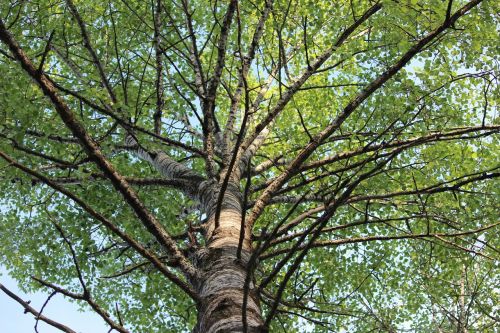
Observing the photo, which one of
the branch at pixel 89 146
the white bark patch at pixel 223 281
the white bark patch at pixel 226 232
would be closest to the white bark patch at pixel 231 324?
the white bark patch at pixel 223 281

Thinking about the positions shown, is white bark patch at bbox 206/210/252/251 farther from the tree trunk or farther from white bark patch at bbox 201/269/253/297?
white bark patch at bbox 201/269/253/297

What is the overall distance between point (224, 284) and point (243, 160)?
286 cm

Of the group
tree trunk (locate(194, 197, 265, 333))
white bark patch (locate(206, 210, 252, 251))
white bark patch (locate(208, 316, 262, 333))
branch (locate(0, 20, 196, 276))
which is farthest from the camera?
white bark patch (locate(206, 210, 252, 251))

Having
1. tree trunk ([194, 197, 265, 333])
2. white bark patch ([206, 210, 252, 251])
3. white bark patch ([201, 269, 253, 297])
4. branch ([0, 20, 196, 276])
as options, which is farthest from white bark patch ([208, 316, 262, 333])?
white bark patch ([206, 210, 252, 251])

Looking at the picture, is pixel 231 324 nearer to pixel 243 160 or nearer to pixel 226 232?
pixel 226 232

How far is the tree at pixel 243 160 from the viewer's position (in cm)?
300

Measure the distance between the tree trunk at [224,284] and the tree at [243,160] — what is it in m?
0.02

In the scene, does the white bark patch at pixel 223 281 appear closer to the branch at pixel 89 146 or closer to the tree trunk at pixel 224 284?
the tree trunk at pixel 224 284

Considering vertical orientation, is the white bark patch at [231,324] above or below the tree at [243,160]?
below

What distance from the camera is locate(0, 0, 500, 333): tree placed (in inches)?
118

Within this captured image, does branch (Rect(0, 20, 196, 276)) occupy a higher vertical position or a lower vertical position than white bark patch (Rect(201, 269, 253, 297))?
higher

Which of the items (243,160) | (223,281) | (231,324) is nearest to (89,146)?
(223,281)

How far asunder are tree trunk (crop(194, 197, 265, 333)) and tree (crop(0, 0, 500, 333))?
0.02 m

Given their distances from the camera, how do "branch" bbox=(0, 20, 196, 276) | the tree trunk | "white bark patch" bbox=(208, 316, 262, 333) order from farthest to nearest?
1. "branch" bbox=(0, 20, 196, 276)
2. the tree trunk
3. "white bark patch" bbox=(208, 316, 262, 333)
